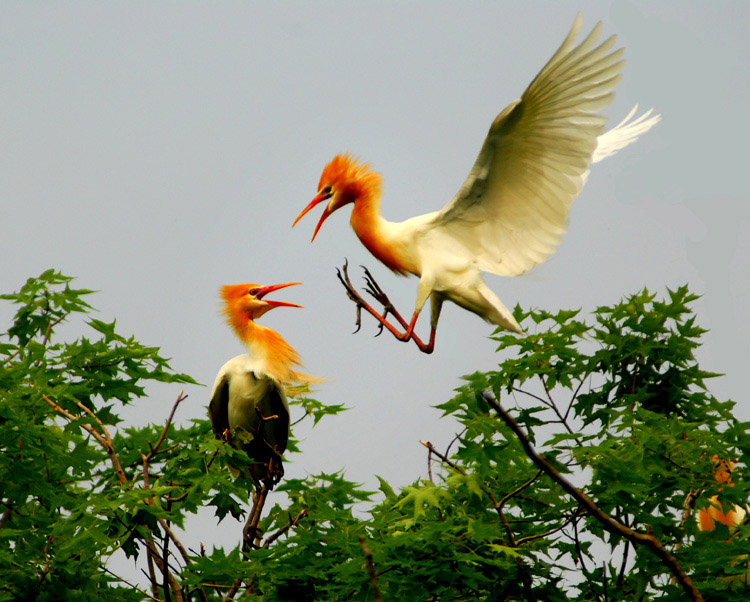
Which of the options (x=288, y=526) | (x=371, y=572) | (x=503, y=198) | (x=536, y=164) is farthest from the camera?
(x=503, y=198)

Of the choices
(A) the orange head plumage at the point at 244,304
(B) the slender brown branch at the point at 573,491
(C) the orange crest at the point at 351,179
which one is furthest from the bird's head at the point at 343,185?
(B) the slender brown branch at the point at 573,491

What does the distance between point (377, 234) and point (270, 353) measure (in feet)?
4.57

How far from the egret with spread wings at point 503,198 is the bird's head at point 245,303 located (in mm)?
1315

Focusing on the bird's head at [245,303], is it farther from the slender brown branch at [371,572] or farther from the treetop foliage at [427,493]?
the slender brown branch at [371,572]

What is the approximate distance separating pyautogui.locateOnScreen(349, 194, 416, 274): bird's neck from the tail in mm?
1709

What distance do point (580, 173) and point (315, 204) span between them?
1644 millimetres

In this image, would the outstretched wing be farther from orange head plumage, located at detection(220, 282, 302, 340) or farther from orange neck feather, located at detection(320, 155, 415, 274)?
orange head plumage, located at detection(220, 282, 302, 340)

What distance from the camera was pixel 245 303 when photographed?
6.59 metres

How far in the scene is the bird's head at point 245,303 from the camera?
21.5 ft

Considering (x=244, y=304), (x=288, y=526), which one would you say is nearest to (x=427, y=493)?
(x=288, y=526)

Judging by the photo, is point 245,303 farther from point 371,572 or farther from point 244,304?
point 371,572

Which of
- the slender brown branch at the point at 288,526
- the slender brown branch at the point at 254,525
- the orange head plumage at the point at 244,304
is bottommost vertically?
the slender brown branch at the point at 288,526

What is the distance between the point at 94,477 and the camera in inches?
196

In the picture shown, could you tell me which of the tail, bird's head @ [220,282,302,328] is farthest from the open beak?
the tail
